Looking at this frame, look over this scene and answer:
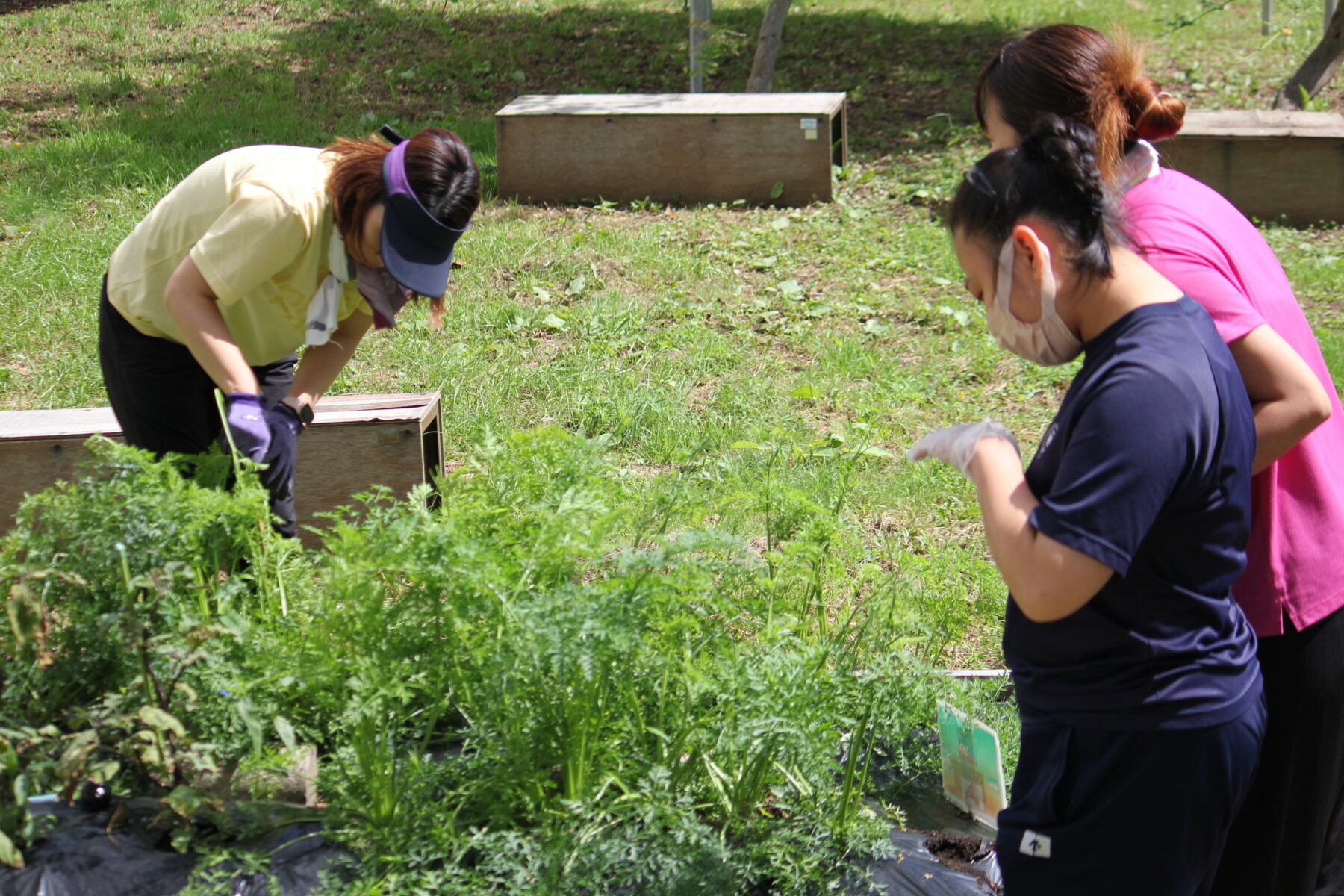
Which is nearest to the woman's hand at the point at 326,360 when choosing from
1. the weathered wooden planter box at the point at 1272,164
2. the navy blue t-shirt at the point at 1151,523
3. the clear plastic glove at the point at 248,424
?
the clear plastic glove at the point at 248,424

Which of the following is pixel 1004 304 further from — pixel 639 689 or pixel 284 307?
pixel 284 307

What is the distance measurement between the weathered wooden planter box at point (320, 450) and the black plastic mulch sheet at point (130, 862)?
1.55 m

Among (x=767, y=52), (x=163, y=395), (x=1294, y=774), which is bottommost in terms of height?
(x=1294, y=774)

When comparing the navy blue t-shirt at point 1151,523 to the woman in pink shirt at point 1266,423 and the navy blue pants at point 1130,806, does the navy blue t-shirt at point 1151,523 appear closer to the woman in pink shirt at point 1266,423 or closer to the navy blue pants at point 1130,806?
the navy blue pants at point 1130,806

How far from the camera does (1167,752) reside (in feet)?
4.96

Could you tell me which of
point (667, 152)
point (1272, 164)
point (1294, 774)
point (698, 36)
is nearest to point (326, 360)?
point (1294, 774)

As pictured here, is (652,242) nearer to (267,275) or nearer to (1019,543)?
(267,275)

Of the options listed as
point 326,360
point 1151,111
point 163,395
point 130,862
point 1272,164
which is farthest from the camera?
point 1272,164

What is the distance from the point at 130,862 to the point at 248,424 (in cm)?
87

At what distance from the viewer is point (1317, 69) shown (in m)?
8.99

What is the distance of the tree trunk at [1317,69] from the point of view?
887cm

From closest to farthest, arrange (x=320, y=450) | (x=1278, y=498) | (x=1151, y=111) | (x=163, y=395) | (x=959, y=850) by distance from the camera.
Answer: (x=1278, y=498) < (x=1151, y=111) < (x=959, y=850) < (x=163, y=395) < (x=320, y=450)

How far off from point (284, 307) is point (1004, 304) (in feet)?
5.54

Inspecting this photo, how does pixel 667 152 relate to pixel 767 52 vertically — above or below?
below
